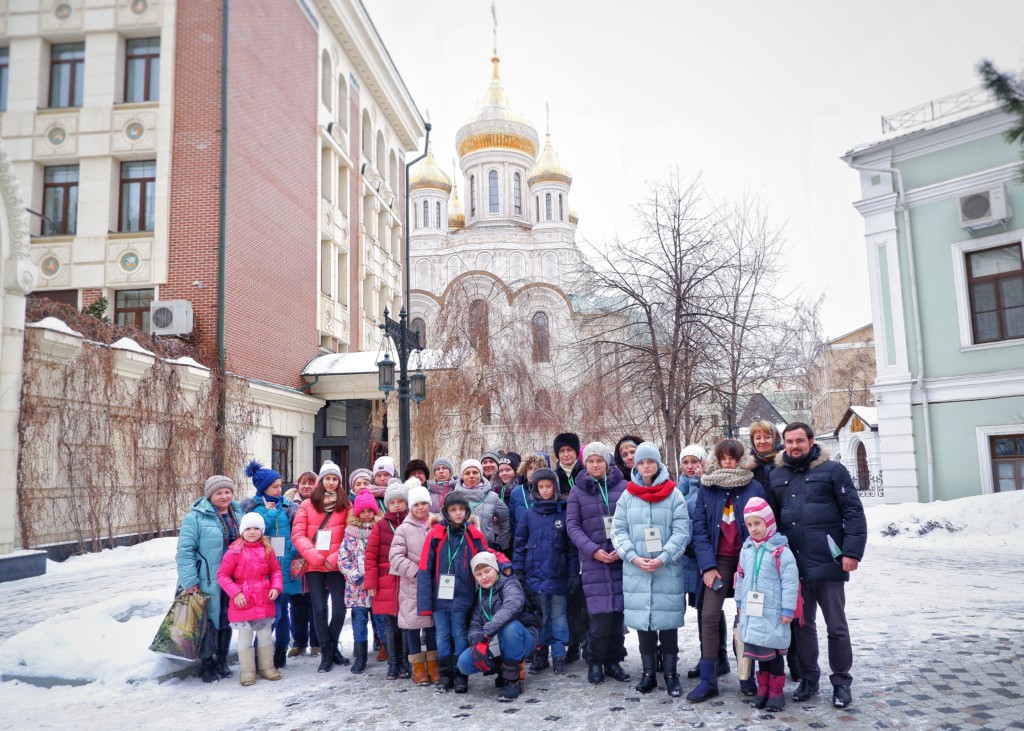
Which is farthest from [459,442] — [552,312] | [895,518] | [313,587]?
[552,312]

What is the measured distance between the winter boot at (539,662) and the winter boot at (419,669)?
88 centimetres

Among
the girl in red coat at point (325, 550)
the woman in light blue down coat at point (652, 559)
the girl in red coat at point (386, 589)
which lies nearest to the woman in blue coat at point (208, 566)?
the girl in red coat at point (325, 550)

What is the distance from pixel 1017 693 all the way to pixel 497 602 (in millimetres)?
3675

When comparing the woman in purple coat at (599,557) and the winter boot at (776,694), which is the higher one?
the woman in purple coat at (599,557)

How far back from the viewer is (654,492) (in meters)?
6.04

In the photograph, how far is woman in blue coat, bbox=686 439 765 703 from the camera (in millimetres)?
5789

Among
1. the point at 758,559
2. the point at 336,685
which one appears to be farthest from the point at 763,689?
the point at 336,685

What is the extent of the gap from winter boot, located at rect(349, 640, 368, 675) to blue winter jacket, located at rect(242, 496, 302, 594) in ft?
2.55

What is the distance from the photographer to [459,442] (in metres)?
22.9

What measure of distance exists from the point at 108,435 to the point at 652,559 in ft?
42.0

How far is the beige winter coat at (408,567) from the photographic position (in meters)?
6.46

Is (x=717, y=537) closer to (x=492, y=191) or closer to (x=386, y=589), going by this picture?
(x=386, y=589)

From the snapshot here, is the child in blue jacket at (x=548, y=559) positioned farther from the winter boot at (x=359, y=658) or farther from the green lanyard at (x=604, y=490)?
the winter boot at (x=359, y=658)

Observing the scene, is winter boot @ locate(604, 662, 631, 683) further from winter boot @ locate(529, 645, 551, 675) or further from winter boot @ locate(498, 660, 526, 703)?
winter boot @ locate(498, 660, 526, 703)
